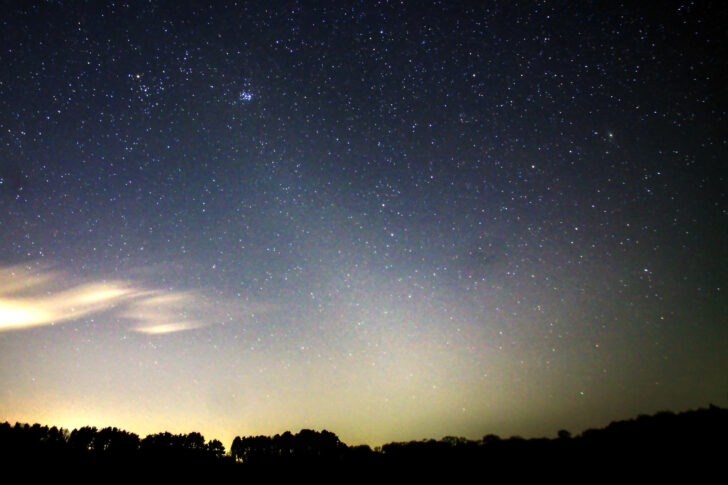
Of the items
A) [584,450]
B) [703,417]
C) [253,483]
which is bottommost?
[253,483]

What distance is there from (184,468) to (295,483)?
1629cm

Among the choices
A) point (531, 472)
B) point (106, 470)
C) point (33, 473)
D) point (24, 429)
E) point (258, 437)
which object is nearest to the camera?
point (531, 472)

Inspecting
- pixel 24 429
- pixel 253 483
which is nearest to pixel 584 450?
pixel 253 483

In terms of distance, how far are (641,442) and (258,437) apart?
5188cm

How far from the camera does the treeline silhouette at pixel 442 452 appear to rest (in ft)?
66.6

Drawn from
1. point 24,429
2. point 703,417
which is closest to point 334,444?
point 24,429

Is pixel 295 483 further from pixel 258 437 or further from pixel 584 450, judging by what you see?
pixel 258 437

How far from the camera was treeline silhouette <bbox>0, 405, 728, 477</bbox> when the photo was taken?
20312mm

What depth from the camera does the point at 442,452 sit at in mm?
33156

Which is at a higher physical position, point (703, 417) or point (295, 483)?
point (703, 417)

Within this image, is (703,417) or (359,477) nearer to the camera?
(703,417)

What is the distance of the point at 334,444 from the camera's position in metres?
60.2

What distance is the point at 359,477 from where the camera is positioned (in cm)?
2766

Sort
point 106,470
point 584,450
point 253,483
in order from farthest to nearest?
point 106,470 → point 253,483 → point 584,450
